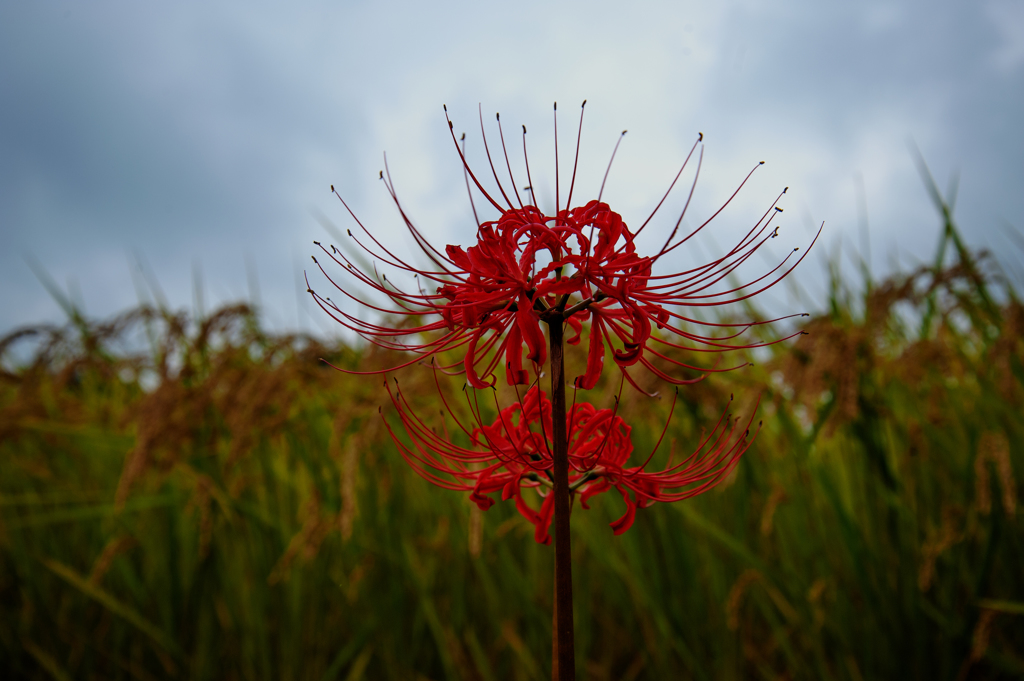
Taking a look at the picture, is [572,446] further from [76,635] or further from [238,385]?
[76,635]

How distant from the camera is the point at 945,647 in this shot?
2615mm

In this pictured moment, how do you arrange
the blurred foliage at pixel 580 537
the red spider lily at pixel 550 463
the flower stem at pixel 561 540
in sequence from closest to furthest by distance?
the flower stem at pixel 561 540, the red spider lily at pixel 550 463, the blurred foliage at pixel 580 537

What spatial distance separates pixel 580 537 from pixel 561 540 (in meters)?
2.36

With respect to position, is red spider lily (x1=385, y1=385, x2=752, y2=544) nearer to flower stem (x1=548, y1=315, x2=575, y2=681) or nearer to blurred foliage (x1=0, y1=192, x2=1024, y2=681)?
flower stem (x1=548, y1=315, x2=575, y2=681)

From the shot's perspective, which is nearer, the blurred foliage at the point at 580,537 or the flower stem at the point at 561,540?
the flower stem at the point at 561,540

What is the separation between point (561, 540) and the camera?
0.80 metres

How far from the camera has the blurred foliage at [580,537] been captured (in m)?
2.63

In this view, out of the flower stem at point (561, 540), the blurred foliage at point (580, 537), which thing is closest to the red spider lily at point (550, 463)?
the flower stem at point (561, 540)

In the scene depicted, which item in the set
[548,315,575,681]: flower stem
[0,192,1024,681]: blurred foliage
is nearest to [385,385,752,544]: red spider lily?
[548,315,575,681]: flower stem

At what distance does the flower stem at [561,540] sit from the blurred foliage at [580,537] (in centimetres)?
148

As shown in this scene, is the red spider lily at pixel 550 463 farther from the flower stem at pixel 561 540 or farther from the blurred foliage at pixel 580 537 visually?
the blurred foliage at pixel 580 537

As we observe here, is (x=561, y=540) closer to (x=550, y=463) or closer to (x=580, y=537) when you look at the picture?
(x=550, y=463)

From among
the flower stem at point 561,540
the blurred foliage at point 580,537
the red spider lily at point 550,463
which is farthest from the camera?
the blurred foliage at point 580,537

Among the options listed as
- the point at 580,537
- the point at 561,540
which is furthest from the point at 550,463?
the point at 580,537
